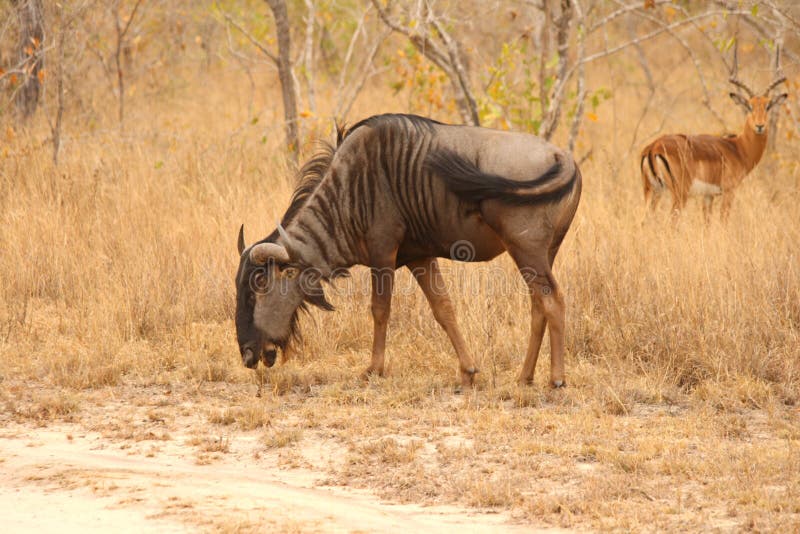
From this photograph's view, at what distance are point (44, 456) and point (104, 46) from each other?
894 centimetres

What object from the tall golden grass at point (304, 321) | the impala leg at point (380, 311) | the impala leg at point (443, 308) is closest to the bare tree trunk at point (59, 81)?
the tall golden grass at point (304, 321)

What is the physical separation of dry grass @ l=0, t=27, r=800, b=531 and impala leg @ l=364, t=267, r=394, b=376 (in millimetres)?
134

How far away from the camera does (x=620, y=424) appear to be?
4.97 m

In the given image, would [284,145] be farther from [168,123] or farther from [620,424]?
[620,424]

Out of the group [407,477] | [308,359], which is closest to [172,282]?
[308,359]

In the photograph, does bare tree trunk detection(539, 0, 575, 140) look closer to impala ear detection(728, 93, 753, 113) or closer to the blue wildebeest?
impala ear detection(728, 93, 753, 113)

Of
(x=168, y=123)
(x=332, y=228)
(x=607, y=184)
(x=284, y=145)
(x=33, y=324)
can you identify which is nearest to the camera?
(x=332, y=228)

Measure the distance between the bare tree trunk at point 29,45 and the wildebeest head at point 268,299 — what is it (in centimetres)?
480

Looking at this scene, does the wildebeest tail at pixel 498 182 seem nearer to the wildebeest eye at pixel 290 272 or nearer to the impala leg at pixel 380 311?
the impala leg at pixel 380 311

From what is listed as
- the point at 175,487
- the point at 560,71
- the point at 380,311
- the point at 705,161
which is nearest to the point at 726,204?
the point at 705,161

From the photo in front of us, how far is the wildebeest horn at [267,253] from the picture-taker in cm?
543

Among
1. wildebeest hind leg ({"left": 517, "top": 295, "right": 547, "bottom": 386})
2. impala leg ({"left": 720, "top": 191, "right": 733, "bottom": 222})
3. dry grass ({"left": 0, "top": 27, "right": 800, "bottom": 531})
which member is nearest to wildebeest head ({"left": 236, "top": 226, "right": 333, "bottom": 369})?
dry grass ({"left": 0, "top": 27, "right": 800, "bottom": 531})

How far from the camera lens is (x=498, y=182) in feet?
17.0

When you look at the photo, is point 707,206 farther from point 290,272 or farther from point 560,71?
point 290,272
